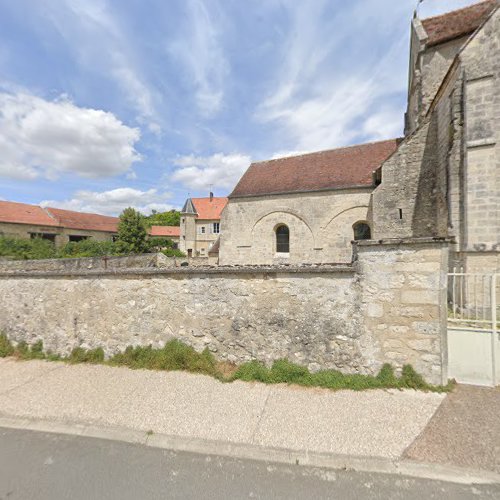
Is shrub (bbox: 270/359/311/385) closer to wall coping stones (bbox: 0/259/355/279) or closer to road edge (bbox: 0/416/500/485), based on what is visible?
road edge (bbox: 0/416/500/485)

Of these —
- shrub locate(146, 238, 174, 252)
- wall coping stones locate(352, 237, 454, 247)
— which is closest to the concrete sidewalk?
wall coping stones locate(352, 237, 454, 247)

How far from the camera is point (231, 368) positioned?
173 inches

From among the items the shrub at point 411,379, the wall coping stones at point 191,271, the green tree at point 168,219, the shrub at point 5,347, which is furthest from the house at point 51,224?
the shrub at point 411,379

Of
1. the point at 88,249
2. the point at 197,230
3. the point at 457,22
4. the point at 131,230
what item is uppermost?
the point at 457,22

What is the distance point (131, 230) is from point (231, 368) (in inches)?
1016

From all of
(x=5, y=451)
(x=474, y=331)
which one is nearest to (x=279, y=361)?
(x=474, y=331)

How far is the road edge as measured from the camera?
7.64ft

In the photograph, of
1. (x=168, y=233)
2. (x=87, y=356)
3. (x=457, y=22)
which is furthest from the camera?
(x=168, y=233)

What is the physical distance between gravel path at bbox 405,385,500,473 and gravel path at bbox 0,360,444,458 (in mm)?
114

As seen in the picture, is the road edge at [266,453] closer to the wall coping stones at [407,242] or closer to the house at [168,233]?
the wall coping stones at [407,242]

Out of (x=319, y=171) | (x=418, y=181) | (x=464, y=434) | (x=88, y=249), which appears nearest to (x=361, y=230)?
(x=319, y=171)

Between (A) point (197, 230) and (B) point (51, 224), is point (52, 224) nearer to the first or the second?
(B) point (51, 224)

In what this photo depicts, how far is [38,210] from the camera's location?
89.4 ft

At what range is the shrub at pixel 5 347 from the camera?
558cm
